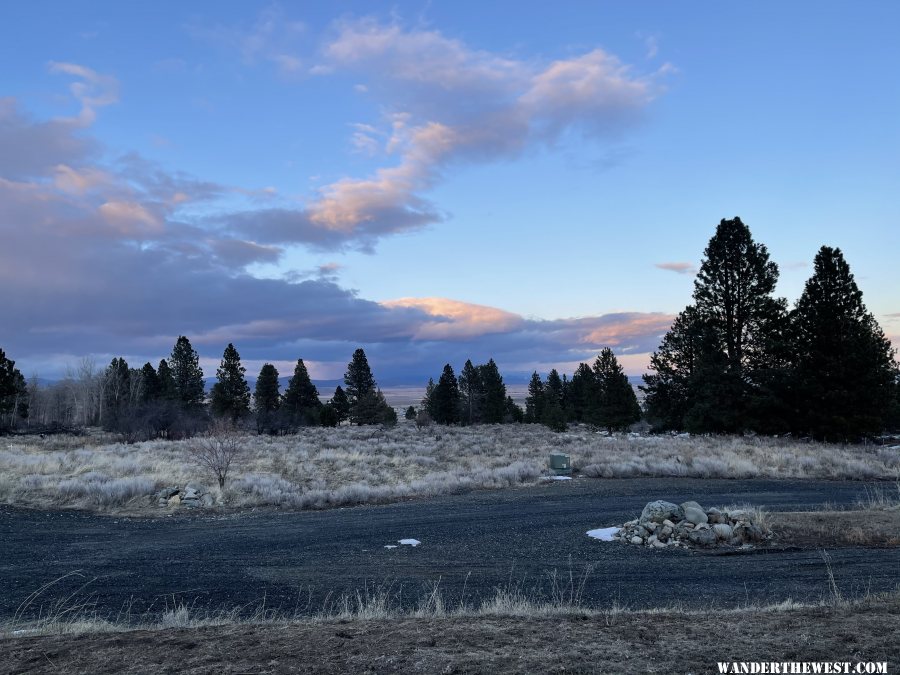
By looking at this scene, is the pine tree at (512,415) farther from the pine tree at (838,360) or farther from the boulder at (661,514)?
the boulder at (661,514)

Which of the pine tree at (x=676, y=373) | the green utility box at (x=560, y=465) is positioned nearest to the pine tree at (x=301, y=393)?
the pine tree at (x=676, y=373)

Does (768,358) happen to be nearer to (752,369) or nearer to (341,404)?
(752,369)

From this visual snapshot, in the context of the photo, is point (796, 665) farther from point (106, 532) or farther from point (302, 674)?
point (106, 532)

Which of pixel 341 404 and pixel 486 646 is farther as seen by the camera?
pixel 341 404

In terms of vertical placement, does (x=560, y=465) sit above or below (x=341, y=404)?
below

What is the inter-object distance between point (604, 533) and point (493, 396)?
58756 mm

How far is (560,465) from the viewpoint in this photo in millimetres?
23656

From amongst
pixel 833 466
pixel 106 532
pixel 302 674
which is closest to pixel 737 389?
pixel 833 466

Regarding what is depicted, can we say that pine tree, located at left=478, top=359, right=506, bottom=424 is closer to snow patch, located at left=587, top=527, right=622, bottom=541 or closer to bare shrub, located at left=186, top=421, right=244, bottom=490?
bare shrub, located at left=186, top=421, right=244, bottom=490

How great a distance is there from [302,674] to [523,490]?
1673cm

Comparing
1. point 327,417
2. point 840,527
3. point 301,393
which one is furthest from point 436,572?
point 301,393

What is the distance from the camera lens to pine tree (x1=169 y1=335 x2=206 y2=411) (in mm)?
72812

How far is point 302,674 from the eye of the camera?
166 inches

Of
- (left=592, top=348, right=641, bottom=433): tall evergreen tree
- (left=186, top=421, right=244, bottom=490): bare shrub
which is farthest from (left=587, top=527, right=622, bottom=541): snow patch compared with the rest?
(left=592, top=348, right=641, bottom=433): tall evergreen tree
